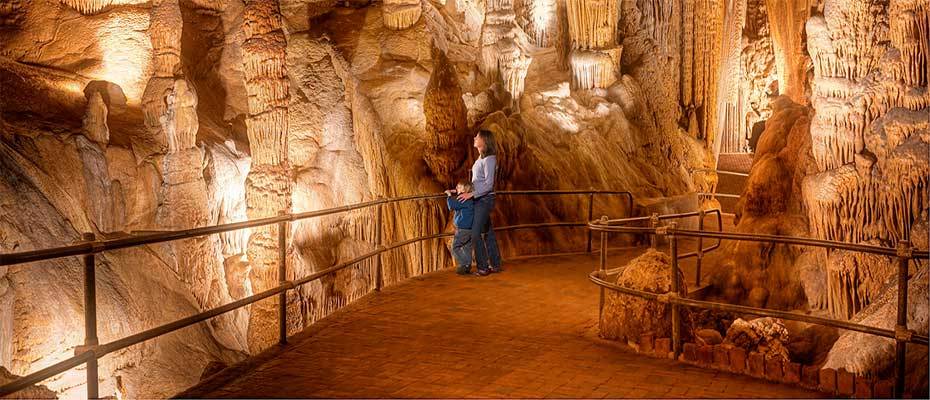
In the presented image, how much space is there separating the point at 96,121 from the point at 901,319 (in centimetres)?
1432

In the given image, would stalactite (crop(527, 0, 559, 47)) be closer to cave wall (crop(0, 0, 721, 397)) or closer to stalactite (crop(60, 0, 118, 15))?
cave wall (crop(0, 0, 721, 397))

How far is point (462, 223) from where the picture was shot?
945cm

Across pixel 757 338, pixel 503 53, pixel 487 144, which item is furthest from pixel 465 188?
pixel 503 53

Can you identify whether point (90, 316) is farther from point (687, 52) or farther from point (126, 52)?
point (687, 52)

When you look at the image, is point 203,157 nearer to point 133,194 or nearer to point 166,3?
point 133,194

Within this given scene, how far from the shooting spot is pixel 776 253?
34.8 feet

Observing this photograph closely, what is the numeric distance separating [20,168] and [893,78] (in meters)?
12.7

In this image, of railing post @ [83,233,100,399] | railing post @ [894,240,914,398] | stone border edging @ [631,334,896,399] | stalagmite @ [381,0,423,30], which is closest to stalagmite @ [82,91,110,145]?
stalagmite @ [381,0,423,30]

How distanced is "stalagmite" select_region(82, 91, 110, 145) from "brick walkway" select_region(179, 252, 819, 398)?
9589mm

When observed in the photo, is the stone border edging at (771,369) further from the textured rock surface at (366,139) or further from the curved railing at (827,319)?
the textured rock surface at (366,139)

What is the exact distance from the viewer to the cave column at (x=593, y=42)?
21.6 meters

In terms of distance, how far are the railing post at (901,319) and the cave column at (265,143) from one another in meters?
10.9

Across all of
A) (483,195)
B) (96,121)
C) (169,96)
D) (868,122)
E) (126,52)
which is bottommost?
(483,195)

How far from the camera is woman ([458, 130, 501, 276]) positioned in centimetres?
922
